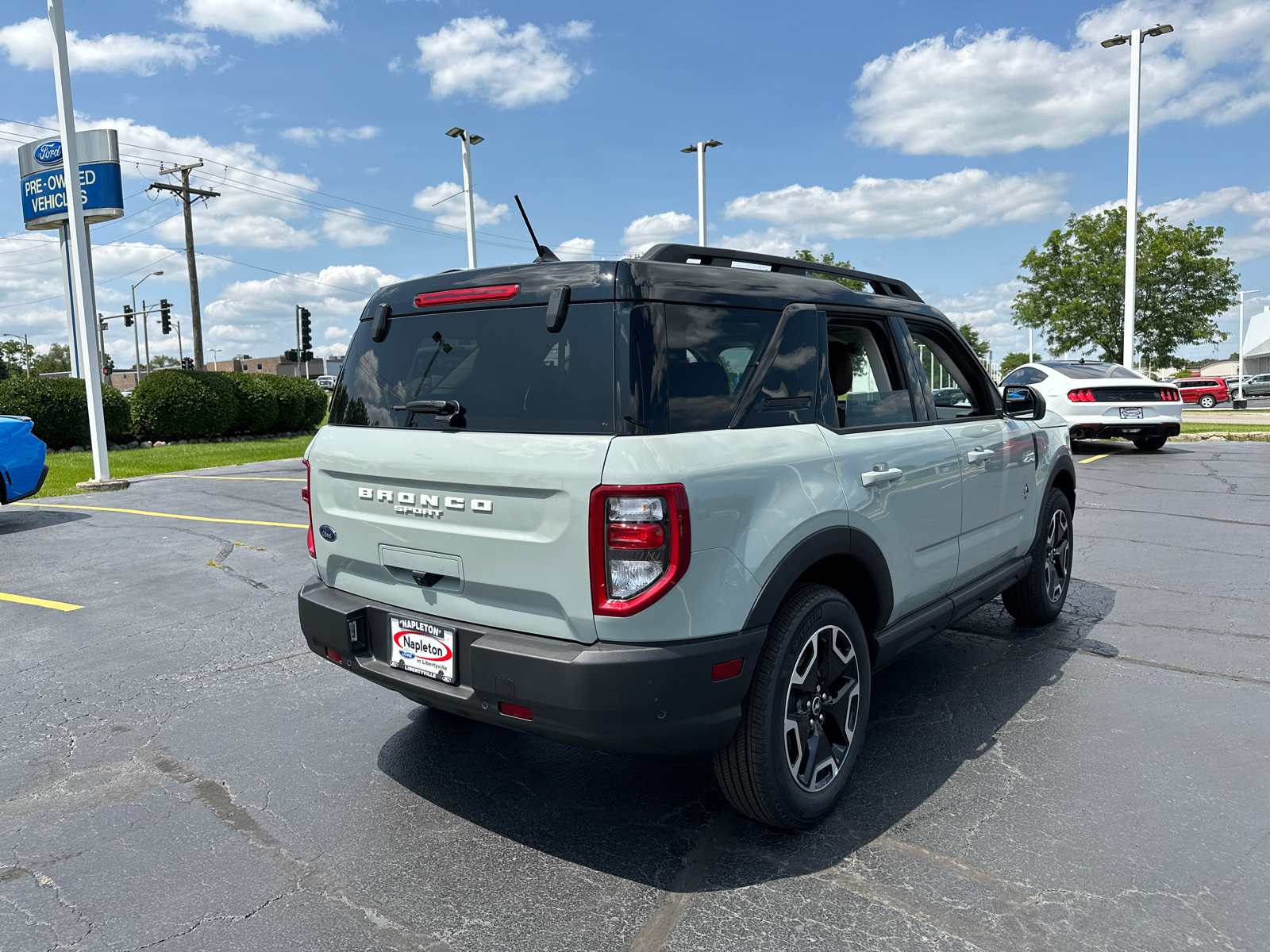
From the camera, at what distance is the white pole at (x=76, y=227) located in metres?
13.1

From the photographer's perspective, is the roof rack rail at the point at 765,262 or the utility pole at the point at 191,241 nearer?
the roof rack rail at the point at 765,262

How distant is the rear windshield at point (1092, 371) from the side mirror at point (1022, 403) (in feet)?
37.6

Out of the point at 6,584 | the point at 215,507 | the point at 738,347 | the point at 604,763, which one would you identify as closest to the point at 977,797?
the point at 604,763

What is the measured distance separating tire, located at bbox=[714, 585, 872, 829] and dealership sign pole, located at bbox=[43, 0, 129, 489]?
13.0m

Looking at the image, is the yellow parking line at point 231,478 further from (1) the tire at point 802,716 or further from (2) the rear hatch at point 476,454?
(1) the tire at point 802,716

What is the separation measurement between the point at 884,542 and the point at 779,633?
748 millimetres

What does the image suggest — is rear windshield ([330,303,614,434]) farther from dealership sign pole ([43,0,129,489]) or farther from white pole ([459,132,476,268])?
white pole ([459,132,476,268])

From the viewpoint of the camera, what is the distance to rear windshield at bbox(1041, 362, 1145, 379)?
1516cm

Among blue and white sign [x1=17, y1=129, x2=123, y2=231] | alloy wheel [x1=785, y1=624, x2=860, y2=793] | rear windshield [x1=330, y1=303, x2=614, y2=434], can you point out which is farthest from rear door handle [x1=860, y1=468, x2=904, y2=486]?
blue and white sign [x1=17, y1=129, x2=123, y2=231]

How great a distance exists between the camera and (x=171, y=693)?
464cm

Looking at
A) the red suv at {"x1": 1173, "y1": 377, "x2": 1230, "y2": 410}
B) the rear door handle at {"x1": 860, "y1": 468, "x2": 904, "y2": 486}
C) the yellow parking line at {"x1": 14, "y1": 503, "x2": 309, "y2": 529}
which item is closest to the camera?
the rear door handle at {"x1": 860, "y1": 468, "x2": 904, "y2": 486}

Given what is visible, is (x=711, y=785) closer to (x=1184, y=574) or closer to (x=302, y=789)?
(x=302, y=789)

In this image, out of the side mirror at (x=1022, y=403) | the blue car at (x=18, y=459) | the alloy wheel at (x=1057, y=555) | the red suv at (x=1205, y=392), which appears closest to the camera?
the side mirror at (x=1022, y=403)

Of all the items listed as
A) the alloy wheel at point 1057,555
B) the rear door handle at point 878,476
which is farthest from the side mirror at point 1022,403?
the rear door handle at point 878,476
